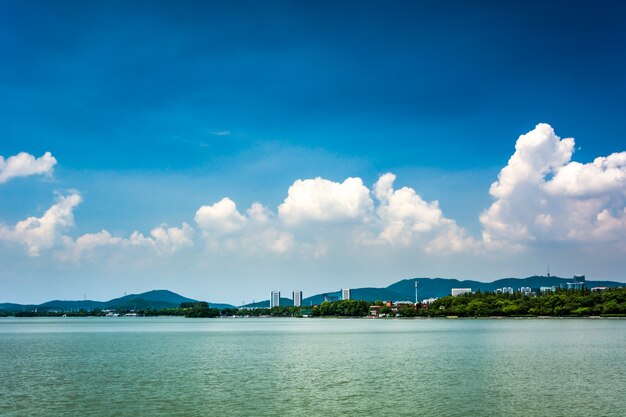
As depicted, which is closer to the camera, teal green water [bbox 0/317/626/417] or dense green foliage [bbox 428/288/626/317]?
teal green water [bbox 0/317/626/417]

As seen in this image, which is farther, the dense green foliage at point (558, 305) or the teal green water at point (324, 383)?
the dense green foliage at point (558, 305)

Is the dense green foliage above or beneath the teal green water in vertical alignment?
above

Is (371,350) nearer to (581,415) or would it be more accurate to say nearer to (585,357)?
(585,357)

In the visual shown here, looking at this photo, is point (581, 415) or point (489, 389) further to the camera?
point (489, 389)

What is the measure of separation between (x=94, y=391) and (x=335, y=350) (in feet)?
118

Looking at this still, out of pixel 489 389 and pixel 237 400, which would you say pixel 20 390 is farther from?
pixel 489 389

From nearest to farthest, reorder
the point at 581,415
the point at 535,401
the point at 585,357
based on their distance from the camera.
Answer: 1. the point at 581,415
2. the point at 535,401
3. the point at 585,357

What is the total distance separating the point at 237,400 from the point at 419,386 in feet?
40.3

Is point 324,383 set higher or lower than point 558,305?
lower

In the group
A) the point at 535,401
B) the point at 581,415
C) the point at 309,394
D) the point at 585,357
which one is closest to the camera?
the point at 581,415

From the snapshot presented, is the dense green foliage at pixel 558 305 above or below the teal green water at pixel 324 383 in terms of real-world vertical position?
above

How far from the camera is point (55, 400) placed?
113 feet

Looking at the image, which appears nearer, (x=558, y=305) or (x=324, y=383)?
(x=324, y=383)

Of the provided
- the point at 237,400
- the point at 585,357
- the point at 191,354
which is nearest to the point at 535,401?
the point at 237,400
